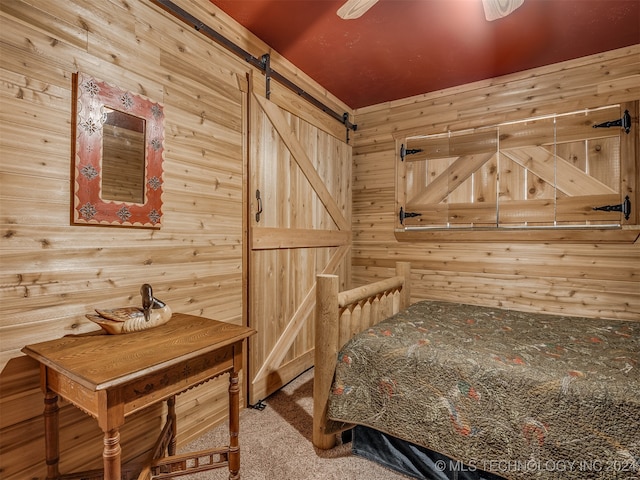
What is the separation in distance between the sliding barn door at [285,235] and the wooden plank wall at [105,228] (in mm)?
164

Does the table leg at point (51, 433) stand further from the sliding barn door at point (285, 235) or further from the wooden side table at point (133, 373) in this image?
the sliding barn door at point (285, 235)

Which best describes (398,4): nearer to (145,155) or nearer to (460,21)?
(460,21)

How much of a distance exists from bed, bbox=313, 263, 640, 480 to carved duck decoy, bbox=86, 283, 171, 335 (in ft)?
2.67

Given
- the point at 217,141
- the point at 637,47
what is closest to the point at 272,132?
the point at 217,141

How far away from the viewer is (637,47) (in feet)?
8.61

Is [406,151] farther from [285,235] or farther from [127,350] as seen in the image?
[127,350]

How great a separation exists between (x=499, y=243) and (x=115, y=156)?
10.2 feet

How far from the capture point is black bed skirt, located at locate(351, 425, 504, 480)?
159 centimetres

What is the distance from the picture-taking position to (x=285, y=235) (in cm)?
281

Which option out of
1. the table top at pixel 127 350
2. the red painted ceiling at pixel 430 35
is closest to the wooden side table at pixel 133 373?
the table top at pixel 127 350

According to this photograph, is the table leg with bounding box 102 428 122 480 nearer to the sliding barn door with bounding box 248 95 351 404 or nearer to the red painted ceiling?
the sliding barn door with bounding box 248 95 351 404

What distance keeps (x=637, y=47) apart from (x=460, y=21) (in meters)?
1.55

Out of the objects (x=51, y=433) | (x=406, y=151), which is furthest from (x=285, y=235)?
(x=51, y=433)

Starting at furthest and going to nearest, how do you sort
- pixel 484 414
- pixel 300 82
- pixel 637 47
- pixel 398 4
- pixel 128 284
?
pixel 300 82, pixel 637 47, pixel 398 4, pixel 128 284, pixel 484 414
